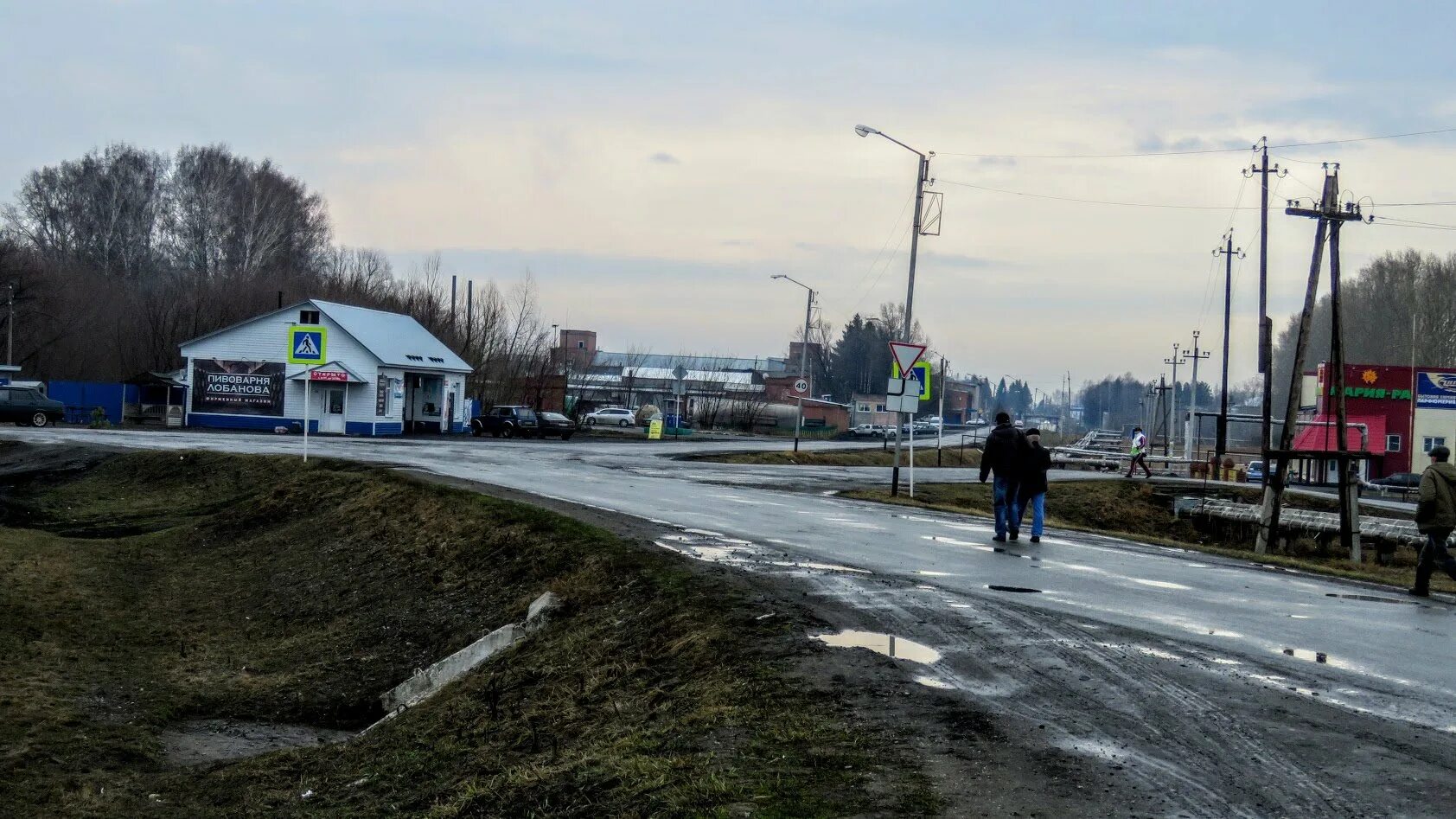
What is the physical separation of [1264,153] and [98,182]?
252 feet

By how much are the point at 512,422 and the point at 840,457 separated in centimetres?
1757

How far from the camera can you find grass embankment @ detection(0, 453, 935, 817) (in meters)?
6.52

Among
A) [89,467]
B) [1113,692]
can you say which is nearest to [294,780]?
[1113,692]

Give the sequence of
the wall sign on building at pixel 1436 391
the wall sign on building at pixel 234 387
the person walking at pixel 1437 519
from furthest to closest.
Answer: the wall sign on building at pixel 1436 391 → the wall sign on building at pixel 234 387 → the person walking at pixel 1437 519

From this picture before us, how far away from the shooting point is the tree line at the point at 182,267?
75562 millimetres

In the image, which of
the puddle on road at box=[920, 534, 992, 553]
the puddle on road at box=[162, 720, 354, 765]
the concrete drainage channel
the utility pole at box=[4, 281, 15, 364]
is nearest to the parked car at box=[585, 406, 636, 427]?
the utility pole at box=[4, 281, 15, 364]

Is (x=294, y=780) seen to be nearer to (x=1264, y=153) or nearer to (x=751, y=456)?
(x=751, y=456)

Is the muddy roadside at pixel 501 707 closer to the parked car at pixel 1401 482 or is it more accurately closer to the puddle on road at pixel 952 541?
the puddle on road at pixel 952 541

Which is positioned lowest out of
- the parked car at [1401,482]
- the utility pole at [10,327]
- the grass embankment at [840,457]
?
the parked car at [1401,482]

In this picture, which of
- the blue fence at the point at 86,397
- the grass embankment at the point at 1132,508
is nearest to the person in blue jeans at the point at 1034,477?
the grass embankment at the point at 1132,508

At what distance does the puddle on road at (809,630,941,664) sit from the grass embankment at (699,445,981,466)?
27.7 meters

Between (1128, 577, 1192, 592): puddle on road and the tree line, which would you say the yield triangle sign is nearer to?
(1128, 577, 1192, 592): puddle on road

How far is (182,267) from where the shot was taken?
88625 millimetres

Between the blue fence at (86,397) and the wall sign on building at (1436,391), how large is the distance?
67.9 metres
